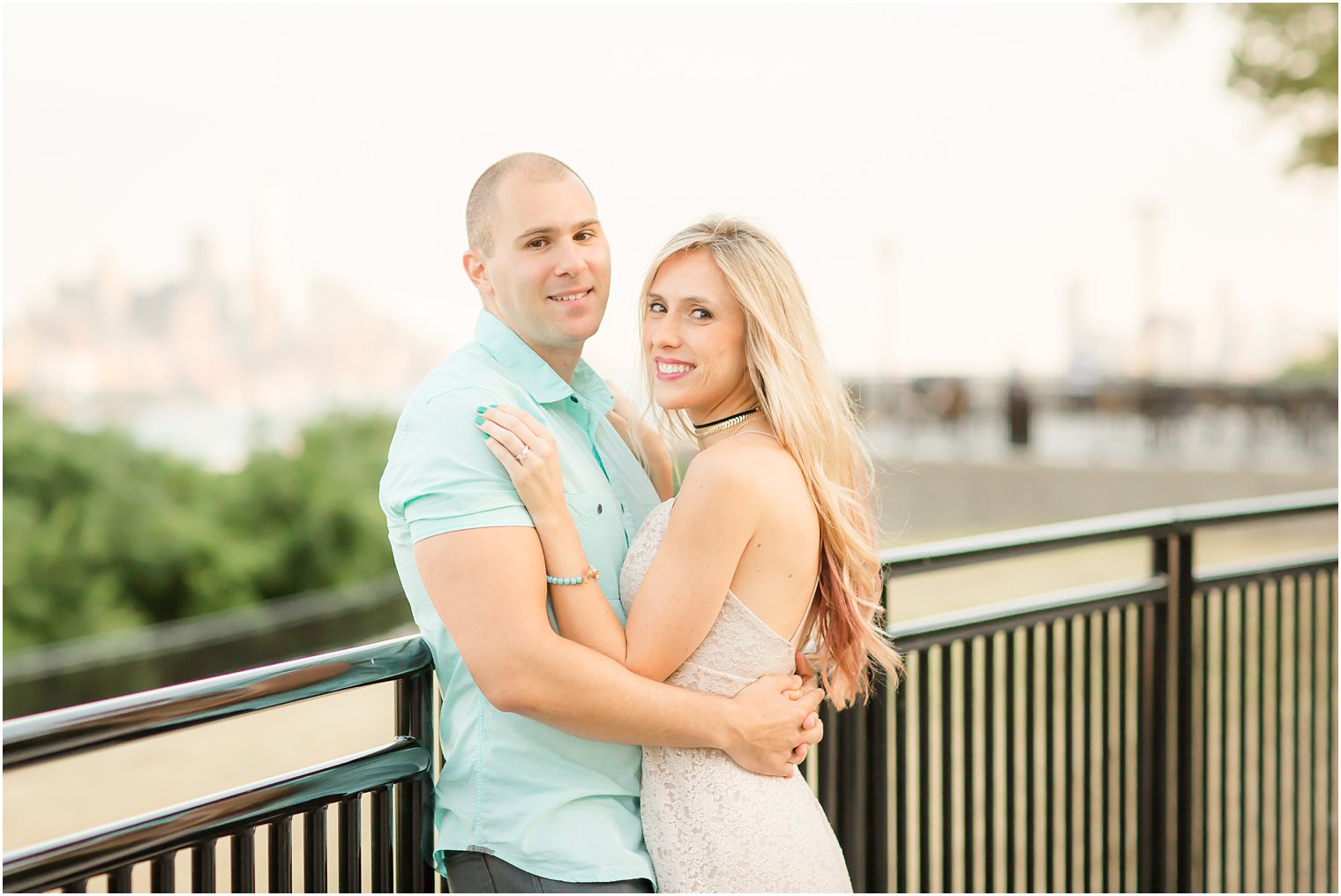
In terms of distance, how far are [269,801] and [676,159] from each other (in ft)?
92.6

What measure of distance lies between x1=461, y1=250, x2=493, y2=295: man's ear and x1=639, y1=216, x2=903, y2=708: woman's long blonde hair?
32cm

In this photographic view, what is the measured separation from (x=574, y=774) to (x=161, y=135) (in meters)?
29.8

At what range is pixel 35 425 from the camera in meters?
14.0

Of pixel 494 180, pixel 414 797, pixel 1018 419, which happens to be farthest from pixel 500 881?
pixel 1018 419

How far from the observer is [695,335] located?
2.21 m

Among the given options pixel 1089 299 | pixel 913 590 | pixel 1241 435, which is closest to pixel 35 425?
pixel 913 590

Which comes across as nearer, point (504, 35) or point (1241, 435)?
point (1241, 435)

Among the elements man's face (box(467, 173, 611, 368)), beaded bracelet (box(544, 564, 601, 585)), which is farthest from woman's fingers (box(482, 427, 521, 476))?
man's face (box(467, 173, 611, 368))

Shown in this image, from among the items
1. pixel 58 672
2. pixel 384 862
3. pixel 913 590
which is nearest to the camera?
pixel 384 862

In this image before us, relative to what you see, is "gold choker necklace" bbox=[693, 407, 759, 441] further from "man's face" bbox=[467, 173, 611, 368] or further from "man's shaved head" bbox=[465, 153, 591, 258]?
"man's shaved head" bbox=[465, 153, 591, 258]

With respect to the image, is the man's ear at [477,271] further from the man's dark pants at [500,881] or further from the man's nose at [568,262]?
the man's dark pants at [500,881]

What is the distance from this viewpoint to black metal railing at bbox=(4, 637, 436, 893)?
1.51 m

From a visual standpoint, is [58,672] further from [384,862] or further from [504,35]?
[504,35]

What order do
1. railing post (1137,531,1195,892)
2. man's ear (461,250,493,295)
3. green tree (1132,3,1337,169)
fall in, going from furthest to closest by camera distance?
green tree (1132,3,1337,169)
railing post (1137,531,1195,892)
man's ear (461,250,493,295)
